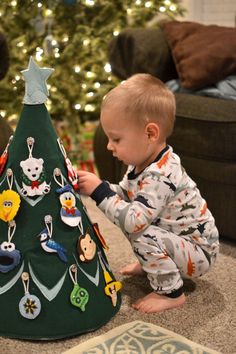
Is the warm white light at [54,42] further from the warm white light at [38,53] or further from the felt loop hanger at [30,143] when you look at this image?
the felt loop hanger at [30,143]

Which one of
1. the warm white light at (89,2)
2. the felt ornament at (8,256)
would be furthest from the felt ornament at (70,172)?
the warm white light at (89,2)

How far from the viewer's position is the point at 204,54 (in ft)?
7.14

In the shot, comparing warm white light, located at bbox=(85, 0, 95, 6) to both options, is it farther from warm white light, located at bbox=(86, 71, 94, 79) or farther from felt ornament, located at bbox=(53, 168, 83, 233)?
felt ornament, located at bbox=(53, 168, 83, 233)

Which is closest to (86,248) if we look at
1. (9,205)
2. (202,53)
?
(9,205)

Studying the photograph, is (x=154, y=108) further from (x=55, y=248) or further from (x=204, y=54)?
(x=204, y=54)

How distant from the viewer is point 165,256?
1.54m

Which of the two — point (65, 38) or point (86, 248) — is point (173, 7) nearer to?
point (65, 38)

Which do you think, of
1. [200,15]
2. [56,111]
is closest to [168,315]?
[56,111]

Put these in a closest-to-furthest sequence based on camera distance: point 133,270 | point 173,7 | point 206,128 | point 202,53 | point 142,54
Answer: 1. point 133,270
2. point 206,128
3. point 202,53
4. point 142,54
5. point 173,7

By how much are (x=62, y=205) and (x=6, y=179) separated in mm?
160

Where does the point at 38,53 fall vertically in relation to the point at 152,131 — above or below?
below

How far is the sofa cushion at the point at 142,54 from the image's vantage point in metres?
2.33

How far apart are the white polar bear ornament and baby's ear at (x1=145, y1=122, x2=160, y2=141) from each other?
0.32 meters

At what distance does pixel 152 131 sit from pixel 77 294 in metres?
0.49
